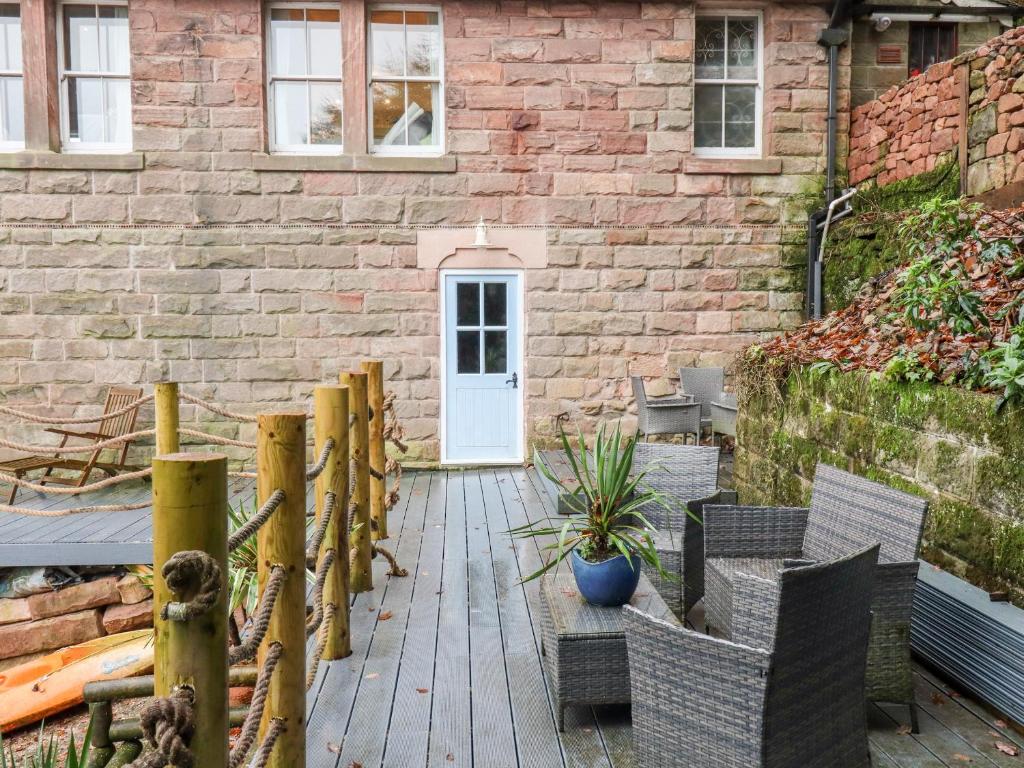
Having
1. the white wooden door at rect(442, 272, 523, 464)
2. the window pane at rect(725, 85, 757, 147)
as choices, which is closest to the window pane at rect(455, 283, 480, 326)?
the white wooden door at rect(442, 272, 523, 464)

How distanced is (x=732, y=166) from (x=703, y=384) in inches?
86.6

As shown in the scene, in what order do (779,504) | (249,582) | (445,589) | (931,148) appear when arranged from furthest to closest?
1. (931,148)
2. (779,504)
3. (445,589)
4. (249,582)

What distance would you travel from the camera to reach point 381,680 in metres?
3.27

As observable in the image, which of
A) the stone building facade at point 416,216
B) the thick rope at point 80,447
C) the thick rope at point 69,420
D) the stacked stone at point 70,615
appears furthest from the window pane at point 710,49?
the stacked stone at point 70,615

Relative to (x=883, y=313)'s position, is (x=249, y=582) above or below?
below

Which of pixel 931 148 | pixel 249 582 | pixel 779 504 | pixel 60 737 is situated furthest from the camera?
pixel 931 148

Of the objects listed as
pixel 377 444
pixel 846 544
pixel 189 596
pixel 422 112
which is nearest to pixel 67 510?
pixel 377 444

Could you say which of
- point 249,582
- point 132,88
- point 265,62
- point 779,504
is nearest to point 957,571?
point 779,504

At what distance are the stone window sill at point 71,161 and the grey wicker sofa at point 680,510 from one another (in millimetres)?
5914

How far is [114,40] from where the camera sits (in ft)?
26.2

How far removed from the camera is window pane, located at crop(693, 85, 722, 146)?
8.41 m

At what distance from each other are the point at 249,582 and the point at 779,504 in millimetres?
3589

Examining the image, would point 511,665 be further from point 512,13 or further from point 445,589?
point 512,13

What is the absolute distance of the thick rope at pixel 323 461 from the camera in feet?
9.63
